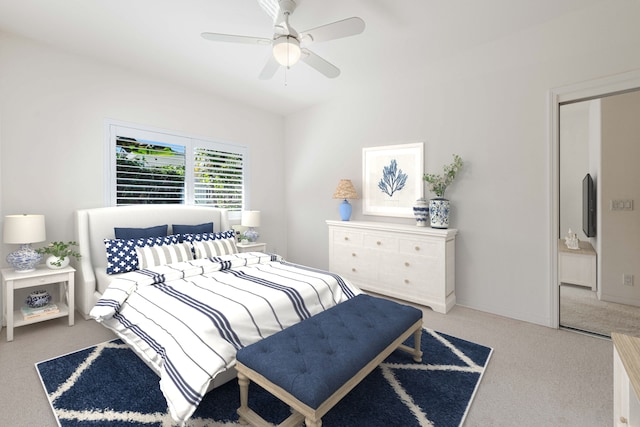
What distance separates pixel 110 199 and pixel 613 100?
5.86 meters

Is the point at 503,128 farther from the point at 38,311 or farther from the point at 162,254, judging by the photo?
the point at 38,311

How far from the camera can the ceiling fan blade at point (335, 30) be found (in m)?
2.09

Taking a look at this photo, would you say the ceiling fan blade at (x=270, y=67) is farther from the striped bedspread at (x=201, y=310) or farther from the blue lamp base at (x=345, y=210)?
the blue lamp base at (x=345, y=210)

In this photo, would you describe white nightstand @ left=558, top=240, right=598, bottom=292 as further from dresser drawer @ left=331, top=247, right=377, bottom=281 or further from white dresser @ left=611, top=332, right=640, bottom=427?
white dresser @ left=611, top=332, right=640, bottom=427

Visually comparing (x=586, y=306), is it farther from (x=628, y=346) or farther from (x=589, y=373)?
(x=628, y=346)

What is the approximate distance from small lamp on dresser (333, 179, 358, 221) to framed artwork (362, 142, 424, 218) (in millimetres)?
222

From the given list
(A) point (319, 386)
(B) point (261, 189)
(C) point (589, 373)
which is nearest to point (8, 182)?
(B) point (261, 189)

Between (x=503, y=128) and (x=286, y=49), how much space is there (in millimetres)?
2405

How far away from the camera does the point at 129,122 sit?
3.69 metres

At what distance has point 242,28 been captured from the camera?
2885 mm

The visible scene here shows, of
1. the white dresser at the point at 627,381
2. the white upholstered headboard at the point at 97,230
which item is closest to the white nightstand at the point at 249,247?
the white upholstered headboard at the point at 97,230

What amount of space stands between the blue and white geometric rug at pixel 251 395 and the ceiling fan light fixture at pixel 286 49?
2.44 metres

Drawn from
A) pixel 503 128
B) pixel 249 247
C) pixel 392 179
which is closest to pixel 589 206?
pixel 503 128

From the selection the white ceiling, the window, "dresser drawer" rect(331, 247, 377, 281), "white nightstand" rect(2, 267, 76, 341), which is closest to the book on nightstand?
"white nightstand" rect(2, 267, 76, 341)
